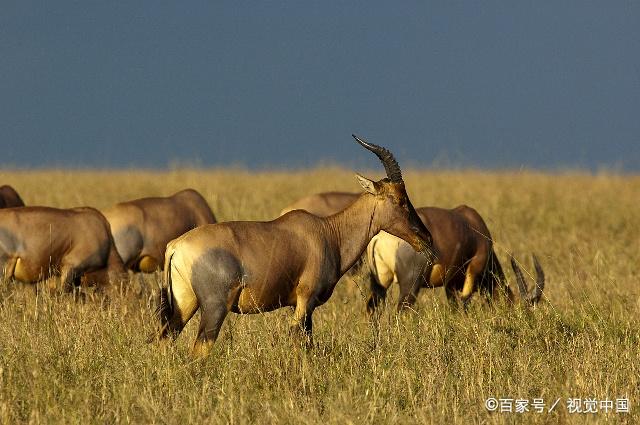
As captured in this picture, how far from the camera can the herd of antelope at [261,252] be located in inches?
294

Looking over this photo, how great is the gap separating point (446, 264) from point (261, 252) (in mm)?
3999

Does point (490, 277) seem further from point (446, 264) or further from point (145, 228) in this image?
point (145, 228)

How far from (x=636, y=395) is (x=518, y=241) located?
9.89 meters

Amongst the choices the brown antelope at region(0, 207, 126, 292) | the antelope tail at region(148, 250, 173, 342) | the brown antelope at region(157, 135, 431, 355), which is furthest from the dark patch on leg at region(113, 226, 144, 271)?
the antelope tail at region(148, 250, 173, 342)

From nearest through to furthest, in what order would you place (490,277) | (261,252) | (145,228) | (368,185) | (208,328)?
(208,328) < (261,252) < (368,185) < (490,277) < (145,228)

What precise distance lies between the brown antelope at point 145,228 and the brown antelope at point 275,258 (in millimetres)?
4900

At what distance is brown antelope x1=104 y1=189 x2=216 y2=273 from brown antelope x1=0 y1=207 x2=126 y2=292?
5.26ft

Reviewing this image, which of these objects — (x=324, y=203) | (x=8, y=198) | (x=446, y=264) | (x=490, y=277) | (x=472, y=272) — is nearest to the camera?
(x=446, y=264)

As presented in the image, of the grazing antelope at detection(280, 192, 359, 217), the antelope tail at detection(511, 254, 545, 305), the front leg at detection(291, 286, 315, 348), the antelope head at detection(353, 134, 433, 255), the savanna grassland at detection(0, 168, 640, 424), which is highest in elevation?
the grazing antelope at detection(280, 192, 359, 217)

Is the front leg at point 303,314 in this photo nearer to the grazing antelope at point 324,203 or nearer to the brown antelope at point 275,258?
the brown antelope at point 275,258

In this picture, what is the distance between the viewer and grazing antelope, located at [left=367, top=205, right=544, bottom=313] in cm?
1056

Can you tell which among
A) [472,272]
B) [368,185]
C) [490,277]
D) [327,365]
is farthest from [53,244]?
[490,277]

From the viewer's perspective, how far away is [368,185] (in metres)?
8.30

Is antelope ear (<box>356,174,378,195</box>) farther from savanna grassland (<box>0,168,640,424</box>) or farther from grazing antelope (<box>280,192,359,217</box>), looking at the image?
grazing antelope (<box>280,192,359,217</box>)
